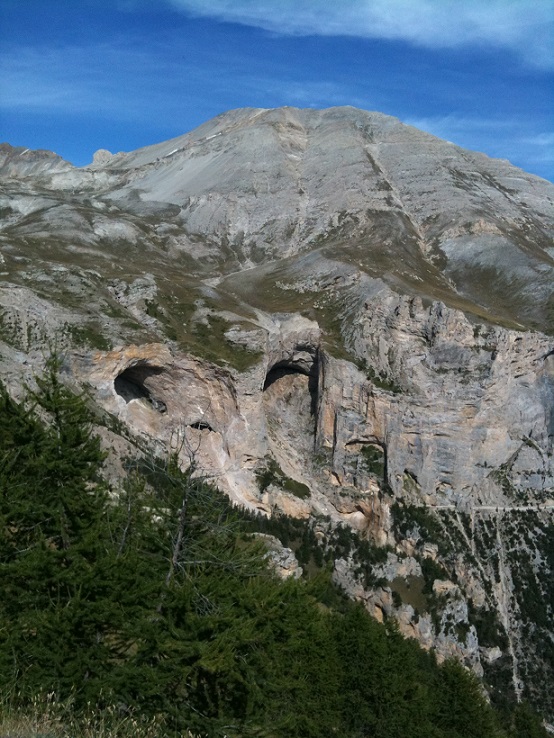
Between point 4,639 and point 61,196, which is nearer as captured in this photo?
point 4,639

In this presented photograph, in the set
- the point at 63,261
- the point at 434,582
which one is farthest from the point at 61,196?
the point at 434,582

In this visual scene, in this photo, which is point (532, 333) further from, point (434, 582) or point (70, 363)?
point (70, 363)

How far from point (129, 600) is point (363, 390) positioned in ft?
258

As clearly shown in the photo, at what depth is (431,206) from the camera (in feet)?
485

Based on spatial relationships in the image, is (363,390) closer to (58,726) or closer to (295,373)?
(295,373)

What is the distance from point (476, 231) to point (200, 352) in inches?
2927

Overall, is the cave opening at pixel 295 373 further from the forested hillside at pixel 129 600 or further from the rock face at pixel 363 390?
the forested hillside at pixel 129 600

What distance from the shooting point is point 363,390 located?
9431cm

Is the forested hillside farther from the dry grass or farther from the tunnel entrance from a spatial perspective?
the tunnel entrance

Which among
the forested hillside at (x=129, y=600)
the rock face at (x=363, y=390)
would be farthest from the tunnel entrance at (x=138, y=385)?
the forested hillside at (x=129, y=600)

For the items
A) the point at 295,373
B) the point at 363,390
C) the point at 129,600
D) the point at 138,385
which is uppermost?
the point at 295,373

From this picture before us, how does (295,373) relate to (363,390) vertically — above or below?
above

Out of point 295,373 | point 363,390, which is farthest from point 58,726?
A: point 295,373

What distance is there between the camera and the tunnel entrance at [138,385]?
276 ft
